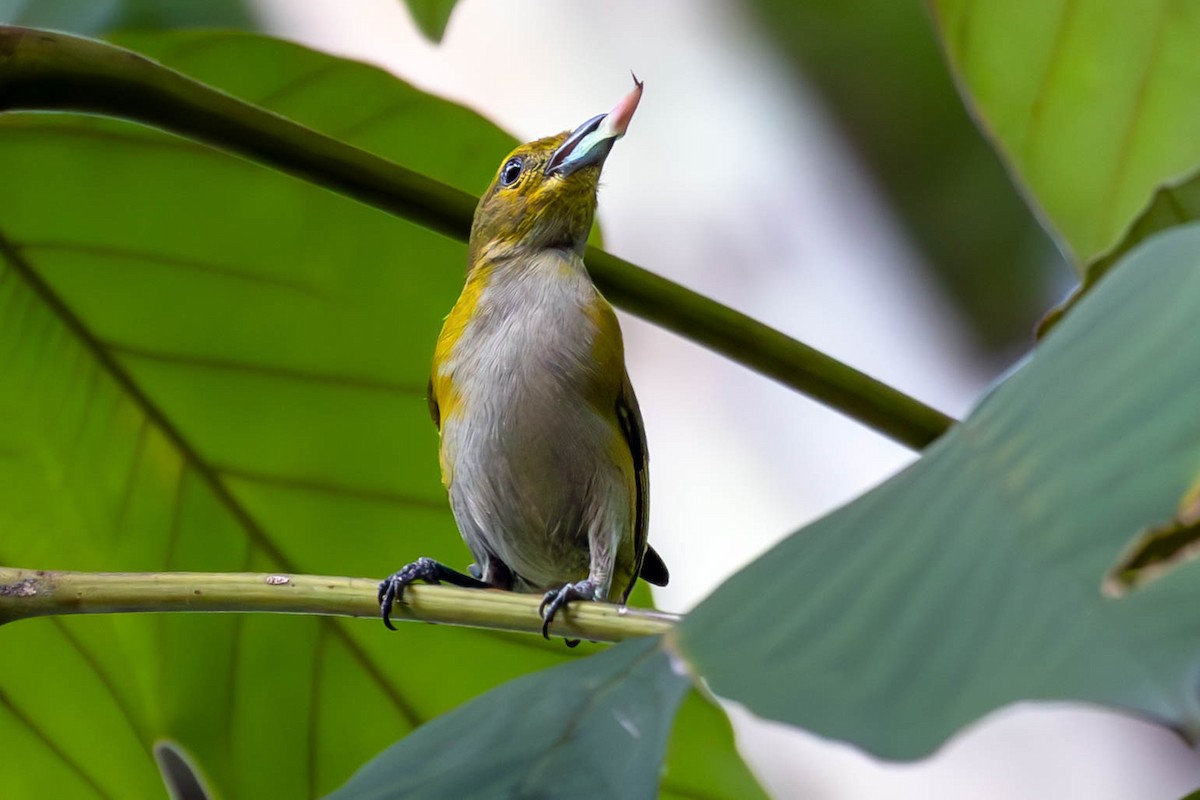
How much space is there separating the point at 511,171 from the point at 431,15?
30 centimetres

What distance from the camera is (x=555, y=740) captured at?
24.3 inches

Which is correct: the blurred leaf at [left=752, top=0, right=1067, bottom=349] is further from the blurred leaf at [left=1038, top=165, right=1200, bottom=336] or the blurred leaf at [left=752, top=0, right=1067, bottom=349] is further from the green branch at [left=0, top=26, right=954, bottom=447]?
the green branch at [left=0, top=26, right=954, bottom=447]

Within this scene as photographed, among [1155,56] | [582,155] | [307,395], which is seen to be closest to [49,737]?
[307,395]

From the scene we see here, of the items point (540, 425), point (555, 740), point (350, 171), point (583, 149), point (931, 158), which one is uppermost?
point (350, 171)

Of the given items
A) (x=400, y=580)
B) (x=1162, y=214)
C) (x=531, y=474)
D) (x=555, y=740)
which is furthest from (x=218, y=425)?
(x=1162, y=214)

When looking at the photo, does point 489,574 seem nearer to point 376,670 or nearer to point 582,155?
point 376,670

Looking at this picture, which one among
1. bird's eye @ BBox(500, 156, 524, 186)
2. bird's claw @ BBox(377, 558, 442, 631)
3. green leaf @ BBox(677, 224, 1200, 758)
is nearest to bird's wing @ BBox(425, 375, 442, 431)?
bird's claw @ BBox(377, 558, 442, 631)

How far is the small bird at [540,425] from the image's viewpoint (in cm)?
138

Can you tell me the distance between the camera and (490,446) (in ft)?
4.53

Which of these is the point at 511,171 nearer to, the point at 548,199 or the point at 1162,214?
the point at 548,199

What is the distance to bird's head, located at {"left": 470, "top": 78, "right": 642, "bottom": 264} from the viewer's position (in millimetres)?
1603

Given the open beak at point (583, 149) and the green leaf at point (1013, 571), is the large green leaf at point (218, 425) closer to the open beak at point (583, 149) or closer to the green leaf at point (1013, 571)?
the open beak at point (583, 149)

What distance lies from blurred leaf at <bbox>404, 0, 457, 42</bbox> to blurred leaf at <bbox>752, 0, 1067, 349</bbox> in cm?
190

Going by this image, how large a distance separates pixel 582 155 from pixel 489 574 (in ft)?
1.84
